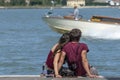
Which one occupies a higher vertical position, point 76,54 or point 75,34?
point 75,34

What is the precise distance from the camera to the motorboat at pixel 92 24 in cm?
3703

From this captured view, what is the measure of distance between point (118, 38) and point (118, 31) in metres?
1.26

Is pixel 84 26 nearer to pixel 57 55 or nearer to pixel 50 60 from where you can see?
pixel 50 60

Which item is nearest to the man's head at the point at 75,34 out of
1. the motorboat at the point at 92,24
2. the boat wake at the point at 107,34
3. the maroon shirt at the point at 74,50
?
the maroon shirt at the point at 74,50

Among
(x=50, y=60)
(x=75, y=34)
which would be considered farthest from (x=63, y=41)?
(x=50, y=60)

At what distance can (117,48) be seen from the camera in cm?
3219

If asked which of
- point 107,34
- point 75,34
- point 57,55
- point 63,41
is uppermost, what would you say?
point 75,34

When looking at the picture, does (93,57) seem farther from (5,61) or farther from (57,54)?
(57,54)

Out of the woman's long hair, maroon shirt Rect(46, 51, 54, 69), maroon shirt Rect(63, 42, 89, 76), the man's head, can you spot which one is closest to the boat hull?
maroon shirt Rect(46, 51, 54, 69)

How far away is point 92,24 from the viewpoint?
37188 millimetres

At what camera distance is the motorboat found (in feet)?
121

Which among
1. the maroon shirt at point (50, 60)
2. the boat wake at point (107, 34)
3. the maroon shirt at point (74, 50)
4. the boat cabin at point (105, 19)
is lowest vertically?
the boat wake at point (107, 34)

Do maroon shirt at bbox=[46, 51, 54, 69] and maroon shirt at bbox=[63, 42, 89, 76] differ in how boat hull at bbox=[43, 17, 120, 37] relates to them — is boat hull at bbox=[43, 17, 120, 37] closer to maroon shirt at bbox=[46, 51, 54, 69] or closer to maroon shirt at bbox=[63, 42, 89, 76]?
maroon shirt at bbox=[46, 51, 54, 69]

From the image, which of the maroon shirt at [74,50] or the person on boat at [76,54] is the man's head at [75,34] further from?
the maroon shirt at [74,50]
